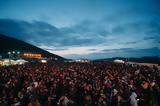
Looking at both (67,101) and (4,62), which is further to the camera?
(4,62)

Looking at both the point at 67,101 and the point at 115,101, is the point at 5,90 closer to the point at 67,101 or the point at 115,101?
Result: the point at 67,101

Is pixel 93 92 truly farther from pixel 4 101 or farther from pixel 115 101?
pixel 4 101

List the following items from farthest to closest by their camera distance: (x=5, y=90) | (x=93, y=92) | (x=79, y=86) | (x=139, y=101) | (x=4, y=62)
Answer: (x=4, y=62)
(x=5, y=90)
(x=79, y=86)
(x=93, y=92)
(x=139, y=101)

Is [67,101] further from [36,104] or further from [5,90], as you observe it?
[5,90]

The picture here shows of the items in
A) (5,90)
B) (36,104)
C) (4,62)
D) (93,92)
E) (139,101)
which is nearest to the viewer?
(36,104)

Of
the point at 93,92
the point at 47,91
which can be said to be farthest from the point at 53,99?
the point at 93,92

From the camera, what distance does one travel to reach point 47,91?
16031mm

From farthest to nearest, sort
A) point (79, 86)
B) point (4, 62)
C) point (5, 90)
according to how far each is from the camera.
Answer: point (4, 62) < point (5, 90) < point (79, 86)

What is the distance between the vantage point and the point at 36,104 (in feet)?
38.3

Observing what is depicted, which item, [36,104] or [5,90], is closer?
[36,104]

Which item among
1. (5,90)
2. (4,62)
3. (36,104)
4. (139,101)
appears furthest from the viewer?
(4,62)

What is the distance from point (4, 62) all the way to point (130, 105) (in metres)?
60.2

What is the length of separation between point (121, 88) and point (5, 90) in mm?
6817

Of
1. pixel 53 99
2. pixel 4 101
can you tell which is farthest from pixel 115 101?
pixel 4 101
